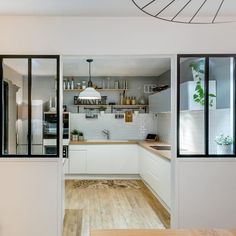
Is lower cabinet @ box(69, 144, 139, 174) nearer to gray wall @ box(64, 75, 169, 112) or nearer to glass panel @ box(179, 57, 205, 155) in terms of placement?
gray wall @ box(64, 75, 169, 112)

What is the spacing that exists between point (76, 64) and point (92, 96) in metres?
0.78

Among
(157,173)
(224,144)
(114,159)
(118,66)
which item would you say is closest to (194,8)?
(224,144)

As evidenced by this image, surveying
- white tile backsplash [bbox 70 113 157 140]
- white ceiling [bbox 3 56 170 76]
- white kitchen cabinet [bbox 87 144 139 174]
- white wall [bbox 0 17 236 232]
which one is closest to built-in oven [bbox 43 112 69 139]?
white wall [bbox 0 17 236 232]

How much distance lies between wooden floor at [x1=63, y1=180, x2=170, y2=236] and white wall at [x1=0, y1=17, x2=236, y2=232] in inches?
37.0

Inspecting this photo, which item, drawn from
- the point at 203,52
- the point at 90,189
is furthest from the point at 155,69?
the point at 203,52

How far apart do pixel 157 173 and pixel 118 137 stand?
2.73 meters

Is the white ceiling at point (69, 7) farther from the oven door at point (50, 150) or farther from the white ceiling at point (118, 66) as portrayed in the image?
the oven door at point (50, 150)

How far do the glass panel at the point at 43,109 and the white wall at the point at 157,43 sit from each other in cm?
19

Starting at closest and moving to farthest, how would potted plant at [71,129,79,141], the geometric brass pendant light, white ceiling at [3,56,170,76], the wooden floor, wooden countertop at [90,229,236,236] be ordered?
wooden countertop at [90,229,236,236] → the geometric brass pendant light → the wooden floor → white ceiling at [3,56,170,76] → potted plant at [71,129,79,141]

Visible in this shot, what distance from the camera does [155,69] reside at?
22.3ft

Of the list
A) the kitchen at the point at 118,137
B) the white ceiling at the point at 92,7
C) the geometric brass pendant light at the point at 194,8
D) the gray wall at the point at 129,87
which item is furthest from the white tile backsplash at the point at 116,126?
the white ceiling at the point at 92,7

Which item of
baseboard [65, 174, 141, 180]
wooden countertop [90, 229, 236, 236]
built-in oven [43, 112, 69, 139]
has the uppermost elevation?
built-in oven [43, 112, 69, 139]

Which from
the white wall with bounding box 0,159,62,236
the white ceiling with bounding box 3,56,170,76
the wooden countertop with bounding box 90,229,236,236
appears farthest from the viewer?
the white ceiling with bounding box 3,56,170,76

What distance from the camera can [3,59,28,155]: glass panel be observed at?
335 centimetres
